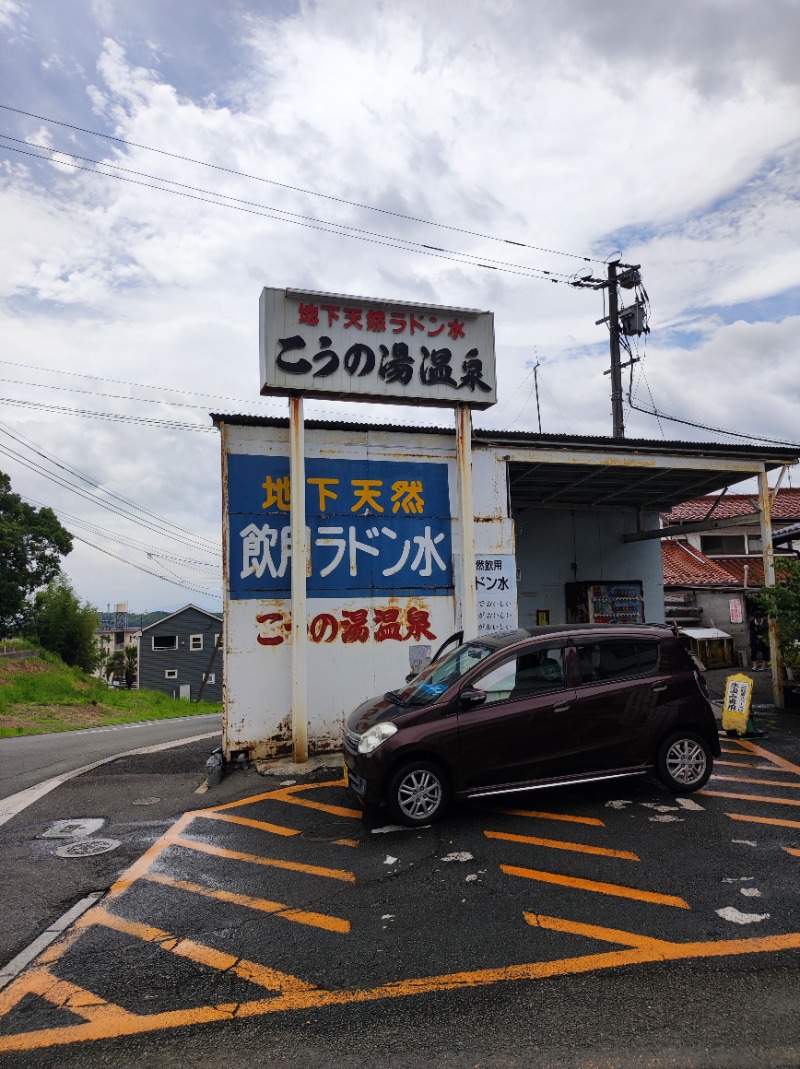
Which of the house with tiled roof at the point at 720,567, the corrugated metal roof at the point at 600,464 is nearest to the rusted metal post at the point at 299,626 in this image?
the corrugated metal roof at the point at 600,464

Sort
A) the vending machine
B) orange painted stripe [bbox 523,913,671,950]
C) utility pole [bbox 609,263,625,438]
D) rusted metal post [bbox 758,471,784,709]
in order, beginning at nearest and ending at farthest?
orange painted stripe [bbox 523,913,671,950]
rusted metal post [bbox 758,471,784,709]
the vending machine
utility pole [bbox 609,263,625,438]

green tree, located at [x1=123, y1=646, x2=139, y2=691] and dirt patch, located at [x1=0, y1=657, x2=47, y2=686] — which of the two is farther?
green tree, located at [x1=123, y1=646, x2=139, y2=691]

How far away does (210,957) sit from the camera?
4.13 m

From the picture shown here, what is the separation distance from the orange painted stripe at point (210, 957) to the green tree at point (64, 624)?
36348 mm

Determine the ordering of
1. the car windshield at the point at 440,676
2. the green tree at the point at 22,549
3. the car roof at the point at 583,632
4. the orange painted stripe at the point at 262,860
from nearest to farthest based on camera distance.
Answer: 1. the orange painted stripe at the point at 262,860
2. the car windshield at the point at 440,676
3. the car roof at the point at 583,632
4. the green tree at the point at 22,549

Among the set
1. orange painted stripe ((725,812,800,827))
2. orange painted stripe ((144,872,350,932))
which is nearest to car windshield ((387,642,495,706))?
orange painted stripe ((144,872,350,932))

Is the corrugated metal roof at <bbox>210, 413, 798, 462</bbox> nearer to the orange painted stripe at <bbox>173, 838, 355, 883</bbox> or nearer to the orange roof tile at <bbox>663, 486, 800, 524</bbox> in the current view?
the orange painted stripe at <bbox>173, 838, 355, 883</bbox>

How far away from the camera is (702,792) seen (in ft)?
23.7

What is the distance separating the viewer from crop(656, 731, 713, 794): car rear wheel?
698 centimetres

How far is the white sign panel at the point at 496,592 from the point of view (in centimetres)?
1037

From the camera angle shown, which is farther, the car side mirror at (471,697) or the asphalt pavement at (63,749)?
the asphalt pavement at (63,749)

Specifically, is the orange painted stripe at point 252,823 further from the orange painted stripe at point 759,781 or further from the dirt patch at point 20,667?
the dirt patch at point 20,667

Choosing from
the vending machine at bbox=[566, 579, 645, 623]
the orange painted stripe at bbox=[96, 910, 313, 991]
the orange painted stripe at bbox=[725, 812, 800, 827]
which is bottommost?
the orange painted stripe at bbox=[96, 910, 313, 991]

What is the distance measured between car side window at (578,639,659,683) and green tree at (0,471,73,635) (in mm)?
34020
